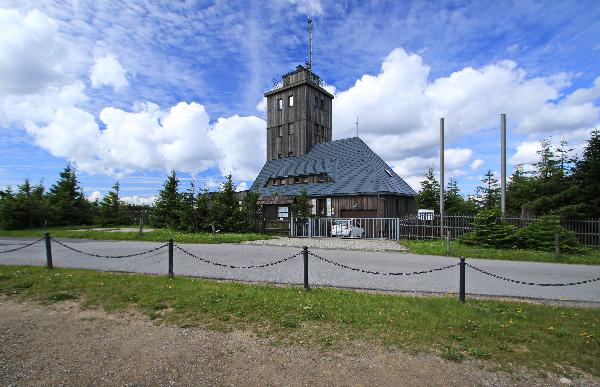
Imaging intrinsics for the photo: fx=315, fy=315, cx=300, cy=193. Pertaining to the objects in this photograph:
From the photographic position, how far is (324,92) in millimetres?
37656

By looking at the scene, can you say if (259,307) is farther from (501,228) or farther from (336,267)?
(501,228)

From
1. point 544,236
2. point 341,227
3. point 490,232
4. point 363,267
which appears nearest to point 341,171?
point 341,227

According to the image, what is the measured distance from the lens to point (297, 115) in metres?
35.6

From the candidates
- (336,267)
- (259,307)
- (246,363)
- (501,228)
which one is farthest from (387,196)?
(246,363)

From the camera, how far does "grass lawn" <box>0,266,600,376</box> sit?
183 inches

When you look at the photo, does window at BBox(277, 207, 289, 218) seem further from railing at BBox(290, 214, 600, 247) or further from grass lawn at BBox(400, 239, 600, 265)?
grass lawn at BBox(400, 239, 600, 265)

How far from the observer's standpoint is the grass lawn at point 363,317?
183 inches

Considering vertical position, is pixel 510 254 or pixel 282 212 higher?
pixel 282 212

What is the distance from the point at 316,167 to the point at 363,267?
2085 cm

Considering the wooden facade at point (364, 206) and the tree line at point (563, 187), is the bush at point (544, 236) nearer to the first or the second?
the tree line at point (563, 187)

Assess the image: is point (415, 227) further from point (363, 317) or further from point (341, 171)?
point (363, 317)

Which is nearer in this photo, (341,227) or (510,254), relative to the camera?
(510,254)

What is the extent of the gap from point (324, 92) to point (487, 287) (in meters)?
32.9

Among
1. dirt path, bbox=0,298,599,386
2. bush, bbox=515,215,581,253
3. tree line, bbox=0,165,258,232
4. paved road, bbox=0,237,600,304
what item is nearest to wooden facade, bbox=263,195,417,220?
tree line, bbox=0,165,258,232
